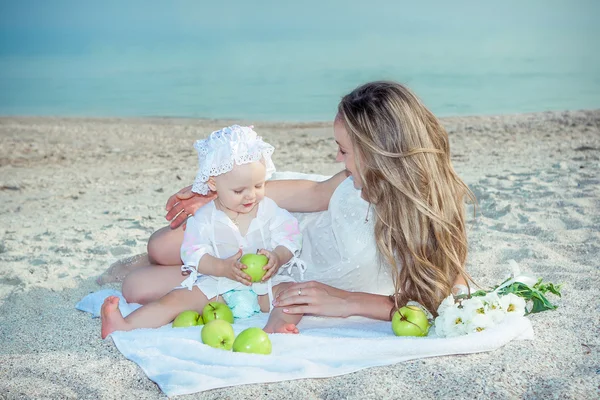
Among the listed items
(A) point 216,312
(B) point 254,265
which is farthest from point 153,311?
(B) point 254,265

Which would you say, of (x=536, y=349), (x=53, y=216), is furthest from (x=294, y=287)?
(x=53, y=216)

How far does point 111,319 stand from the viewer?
3793mm

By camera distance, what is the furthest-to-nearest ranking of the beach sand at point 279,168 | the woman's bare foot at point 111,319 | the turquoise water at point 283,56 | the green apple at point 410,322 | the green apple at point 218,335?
1. the turquoise water at point 283,56
2. the woman's bare foot at point 111,319
3. the green apple at point 410,322
4. the green apple at point 218,335
5. the beach sand at point 279,168

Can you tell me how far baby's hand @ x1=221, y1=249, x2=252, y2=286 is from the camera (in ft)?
12.2

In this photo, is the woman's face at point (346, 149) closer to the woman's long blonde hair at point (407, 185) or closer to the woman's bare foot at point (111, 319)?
the woman's long blonde hair at point (407, 185)

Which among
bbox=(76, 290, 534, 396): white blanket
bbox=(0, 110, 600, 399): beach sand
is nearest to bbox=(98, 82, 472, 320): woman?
bbox=(76, 290, 534, 396): white blanket

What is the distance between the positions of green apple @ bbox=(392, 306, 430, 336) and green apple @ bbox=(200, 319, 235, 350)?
89 centimetres

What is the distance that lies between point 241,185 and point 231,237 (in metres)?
0.37

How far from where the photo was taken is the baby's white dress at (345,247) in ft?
13.0

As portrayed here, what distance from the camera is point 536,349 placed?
3430 millimetres

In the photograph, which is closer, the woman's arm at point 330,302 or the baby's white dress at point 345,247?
the woman's arm at point 330,302

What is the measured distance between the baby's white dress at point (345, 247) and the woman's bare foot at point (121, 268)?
132 cm

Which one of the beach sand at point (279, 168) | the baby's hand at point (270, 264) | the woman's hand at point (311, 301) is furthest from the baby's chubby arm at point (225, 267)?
the beach sand at point (279, 168)

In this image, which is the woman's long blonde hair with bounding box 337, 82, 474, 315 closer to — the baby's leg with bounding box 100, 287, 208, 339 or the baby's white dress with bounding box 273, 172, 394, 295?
the baby's white dress with bounding box 273, 172, 394, 295
